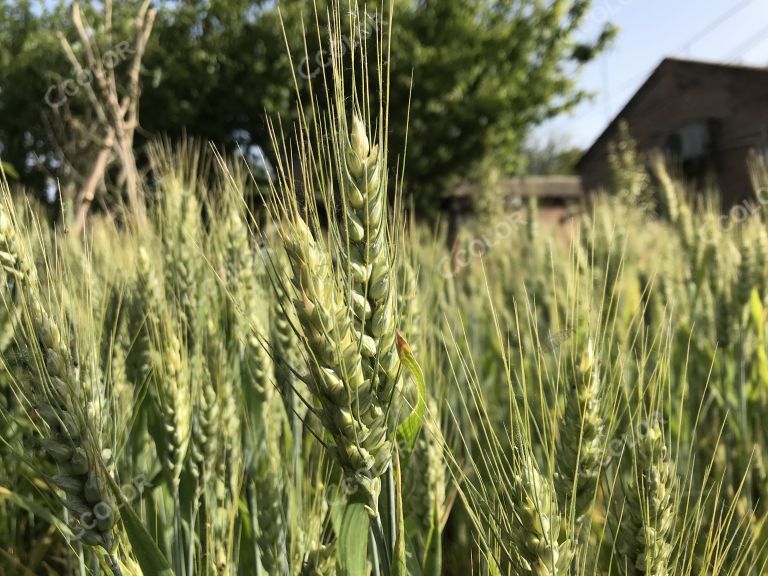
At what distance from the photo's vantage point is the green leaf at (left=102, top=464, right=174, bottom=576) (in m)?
0.84

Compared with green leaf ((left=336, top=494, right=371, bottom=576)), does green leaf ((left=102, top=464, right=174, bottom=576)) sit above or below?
above

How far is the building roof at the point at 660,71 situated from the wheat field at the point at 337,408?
641 inches

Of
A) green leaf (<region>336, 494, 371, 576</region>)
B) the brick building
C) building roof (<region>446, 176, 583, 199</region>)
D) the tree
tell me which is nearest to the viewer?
green leaf (<region>336, 494, 371, 576</region>)

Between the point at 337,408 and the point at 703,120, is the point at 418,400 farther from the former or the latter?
the point at 703,120

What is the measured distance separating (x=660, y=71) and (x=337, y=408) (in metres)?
20.5

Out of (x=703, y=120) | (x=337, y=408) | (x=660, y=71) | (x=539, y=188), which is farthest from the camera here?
(x=660, y=71)

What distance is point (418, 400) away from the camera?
0.88m

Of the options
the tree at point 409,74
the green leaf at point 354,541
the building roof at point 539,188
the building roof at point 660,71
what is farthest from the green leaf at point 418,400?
the building roof at point 660,71

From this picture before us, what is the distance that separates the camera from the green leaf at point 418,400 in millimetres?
825

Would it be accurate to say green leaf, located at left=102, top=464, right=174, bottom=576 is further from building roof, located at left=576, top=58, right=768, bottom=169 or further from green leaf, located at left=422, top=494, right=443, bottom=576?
building roof, located at left=576, top=58, right=768, bottom=169

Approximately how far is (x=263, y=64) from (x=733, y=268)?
8855 millimetres

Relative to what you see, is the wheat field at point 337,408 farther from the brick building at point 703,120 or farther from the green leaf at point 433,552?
the brick building at point 703,120

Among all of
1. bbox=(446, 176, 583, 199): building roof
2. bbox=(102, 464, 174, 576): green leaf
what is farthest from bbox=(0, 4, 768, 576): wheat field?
bbox=(446, 176, 583, 199): building roof

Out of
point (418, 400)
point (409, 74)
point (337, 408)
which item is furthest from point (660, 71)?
point (337, 408)
